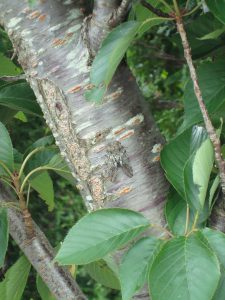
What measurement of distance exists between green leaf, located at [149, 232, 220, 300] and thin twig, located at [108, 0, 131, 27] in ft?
0.84

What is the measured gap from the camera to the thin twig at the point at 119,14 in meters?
0.62

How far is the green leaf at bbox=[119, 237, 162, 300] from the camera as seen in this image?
628mm

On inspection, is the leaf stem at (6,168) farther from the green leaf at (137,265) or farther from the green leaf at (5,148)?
the green leaf at (137,265)

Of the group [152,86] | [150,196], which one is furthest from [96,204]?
[152,86]

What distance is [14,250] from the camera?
3410 mm

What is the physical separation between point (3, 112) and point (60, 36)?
0.95 ft

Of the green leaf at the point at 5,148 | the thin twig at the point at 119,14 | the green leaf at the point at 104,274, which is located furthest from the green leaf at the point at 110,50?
the green leaf at the point at 104,274

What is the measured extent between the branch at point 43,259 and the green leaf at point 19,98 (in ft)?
0.44

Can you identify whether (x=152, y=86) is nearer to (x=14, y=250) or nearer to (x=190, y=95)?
(x=14, y=250)

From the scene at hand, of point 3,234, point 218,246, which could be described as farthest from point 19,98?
point 218,246

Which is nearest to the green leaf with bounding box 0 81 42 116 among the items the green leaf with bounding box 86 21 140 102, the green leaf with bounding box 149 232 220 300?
the green leaf with bounding box 86 21 140 102

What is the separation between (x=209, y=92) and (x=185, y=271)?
0.26 metres

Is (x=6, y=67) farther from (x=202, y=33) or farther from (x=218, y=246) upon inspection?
(x=218, y=246)

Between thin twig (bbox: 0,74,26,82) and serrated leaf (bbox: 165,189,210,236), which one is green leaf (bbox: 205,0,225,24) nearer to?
→ serrated leaf (bbox: 165,189,210,236)
